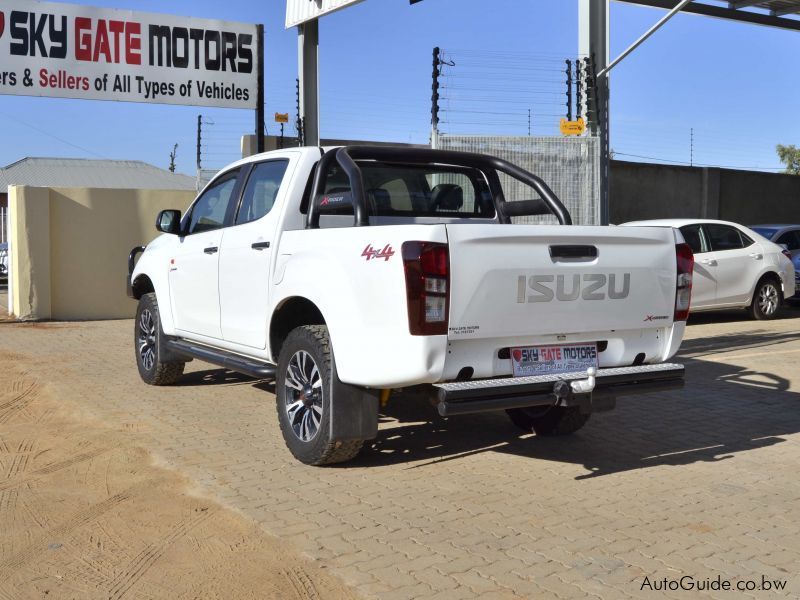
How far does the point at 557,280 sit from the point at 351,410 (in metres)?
1.44

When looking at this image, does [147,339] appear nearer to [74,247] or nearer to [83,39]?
[74,247]

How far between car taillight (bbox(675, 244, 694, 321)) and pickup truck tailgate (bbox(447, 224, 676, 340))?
0.07 metres

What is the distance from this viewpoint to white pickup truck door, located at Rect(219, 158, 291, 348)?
648 cm

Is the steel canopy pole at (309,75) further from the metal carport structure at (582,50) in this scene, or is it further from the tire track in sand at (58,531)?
the tire track in sand at (58,531)

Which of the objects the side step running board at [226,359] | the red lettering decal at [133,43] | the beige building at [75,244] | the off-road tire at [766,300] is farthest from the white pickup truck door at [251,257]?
the off-road tire at [766,300]

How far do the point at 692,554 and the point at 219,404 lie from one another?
469cm

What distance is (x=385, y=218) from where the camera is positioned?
6699 mm

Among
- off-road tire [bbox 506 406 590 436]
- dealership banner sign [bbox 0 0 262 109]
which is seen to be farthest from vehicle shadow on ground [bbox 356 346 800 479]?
dealership banner sign [bbox 0 0 262 109]

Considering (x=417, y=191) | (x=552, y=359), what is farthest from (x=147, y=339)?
(x=552, y=359)

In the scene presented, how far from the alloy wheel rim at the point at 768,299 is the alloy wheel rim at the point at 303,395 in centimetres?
1055

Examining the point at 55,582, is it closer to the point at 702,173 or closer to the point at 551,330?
the point at 551,330

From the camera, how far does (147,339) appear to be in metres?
8.86

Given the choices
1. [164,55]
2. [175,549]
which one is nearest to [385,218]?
[175,549]
